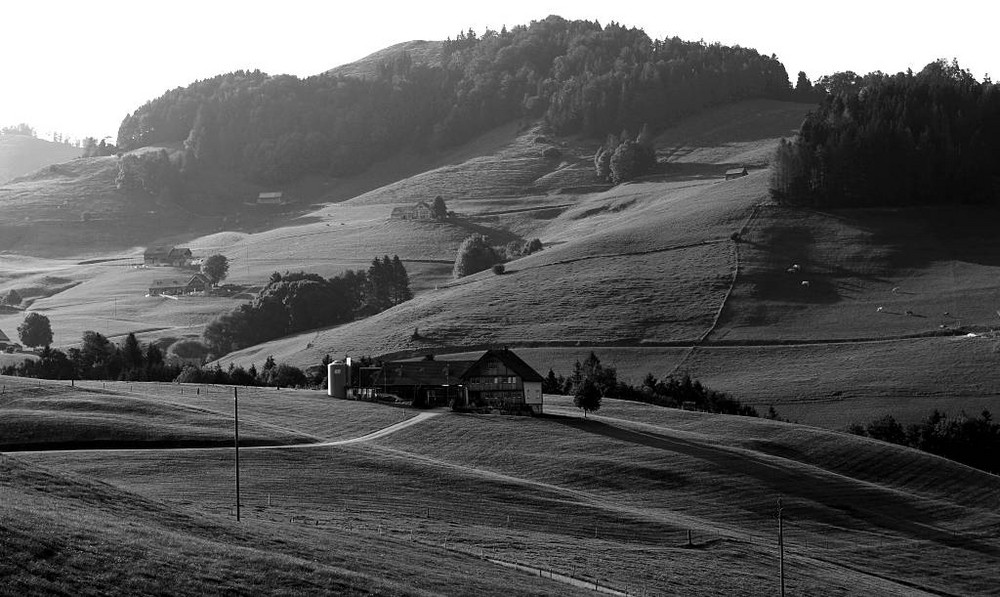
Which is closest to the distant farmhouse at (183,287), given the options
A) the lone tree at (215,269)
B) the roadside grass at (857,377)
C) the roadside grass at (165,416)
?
the lone tree at (215,269)

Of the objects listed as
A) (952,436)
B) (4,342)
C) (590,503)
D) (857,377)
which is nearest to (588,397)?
(590,503)

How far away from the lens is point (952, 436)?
98.1 metres

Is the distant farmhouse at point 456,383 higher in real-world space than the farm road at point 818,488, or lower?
higher

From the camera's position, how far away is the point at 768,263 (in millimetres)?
145875

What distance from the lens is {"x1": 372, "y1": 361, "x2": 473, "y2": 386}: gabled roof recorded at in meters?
101

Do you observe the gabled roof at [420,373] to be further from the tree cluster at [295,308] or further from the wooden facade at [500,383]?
the tree cluster at [295,308]

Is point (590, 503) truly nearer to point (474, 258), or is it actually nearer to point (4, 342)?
point (474, 258)

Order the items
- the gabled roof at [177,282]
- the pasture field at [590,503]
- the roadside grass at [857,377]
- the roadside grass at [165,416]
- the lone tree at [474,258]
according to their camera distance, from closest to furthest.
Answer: the pasture field at [590,503]
the roadside grass at [165,416]
the roadside grass at [857,377]
the lone tree at [474,258]
the gabled roof at [177,282]

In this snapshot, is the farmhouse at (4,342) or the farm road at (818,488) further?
the farmhouse at (4,342)

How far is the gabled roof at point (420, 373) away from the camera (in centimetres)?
10100

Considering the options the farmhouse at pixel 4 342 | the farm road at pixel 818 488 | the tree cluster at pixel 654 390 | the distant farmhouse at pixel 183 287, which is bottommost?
the farm road at pixel 818 488

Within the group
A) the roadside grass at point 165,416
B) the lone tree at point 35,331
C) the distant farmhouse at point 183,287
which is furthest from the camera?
the distant farmhouse at point 183,287

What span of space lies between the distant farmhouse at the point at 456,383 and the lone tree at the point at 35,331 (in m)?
65.6

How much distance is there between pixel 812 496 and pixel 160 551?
155 feet
